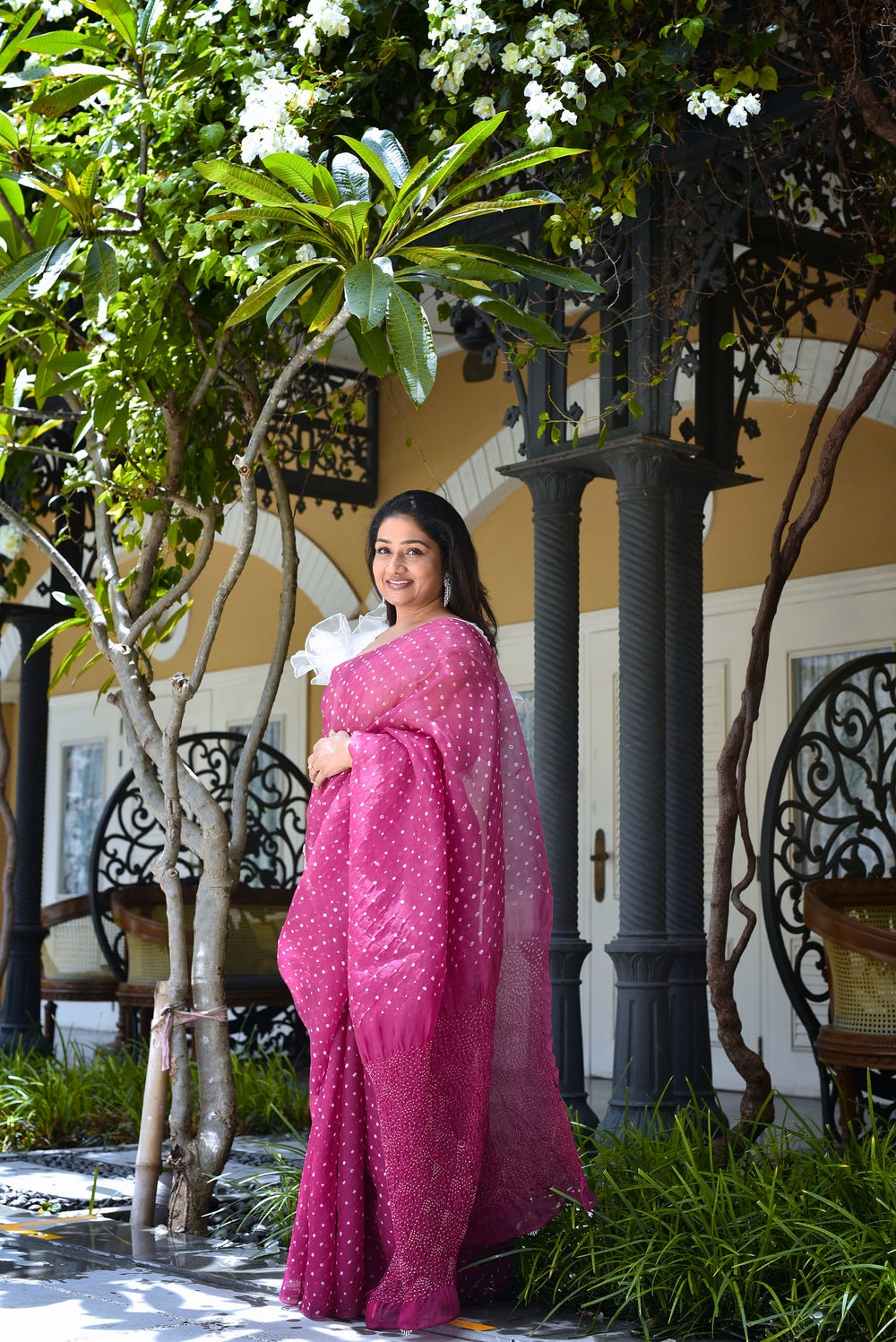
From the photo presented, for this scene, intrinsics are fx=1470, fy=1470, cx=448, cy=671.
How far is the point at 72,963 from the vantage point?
6.80m

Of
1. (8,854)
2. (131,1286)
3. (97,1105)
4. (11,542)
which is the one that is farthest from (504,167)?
(8,854)

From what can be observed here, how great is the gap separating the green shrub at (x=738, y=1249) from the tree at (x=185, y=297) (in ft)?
3.38

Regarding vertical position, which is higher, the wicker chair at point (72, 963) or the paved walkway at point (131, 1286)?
the wicker chair at point (72, 963)

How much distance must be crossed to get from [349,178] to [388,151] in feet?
0.37

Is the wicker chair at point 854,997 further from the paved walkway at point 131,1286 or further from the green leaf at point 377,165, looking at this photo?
the green leaf at point 377,165

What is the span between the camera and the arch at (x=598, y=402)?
5391 mm

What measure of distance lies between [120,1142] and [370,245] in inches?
116

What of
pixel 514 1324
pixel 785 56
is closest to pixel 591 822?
pixel 785 56

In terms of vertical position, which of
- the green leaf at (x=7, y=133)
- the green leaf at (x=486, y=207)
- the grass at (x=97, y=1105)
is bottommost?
the grass at (x=97, y=1105)

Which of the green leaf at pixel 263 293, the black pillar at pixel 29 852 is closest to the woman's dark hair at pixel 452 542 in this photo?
the green leaf at pixel 263 293

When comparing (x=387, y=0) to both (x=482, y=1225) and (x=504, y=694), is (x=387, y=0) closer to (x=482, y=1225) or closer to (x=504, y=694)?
(x=504, y=694)

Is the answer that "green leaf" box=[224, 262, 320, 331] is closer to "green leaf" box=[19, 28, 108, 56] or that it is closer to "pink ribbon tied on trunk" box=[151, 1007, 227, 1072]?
"green leaf" box=[19, 28, 108, 56]

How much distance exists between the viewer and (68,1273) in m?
2.95

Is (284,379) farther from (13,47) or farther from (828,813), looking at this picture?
(828,813)
